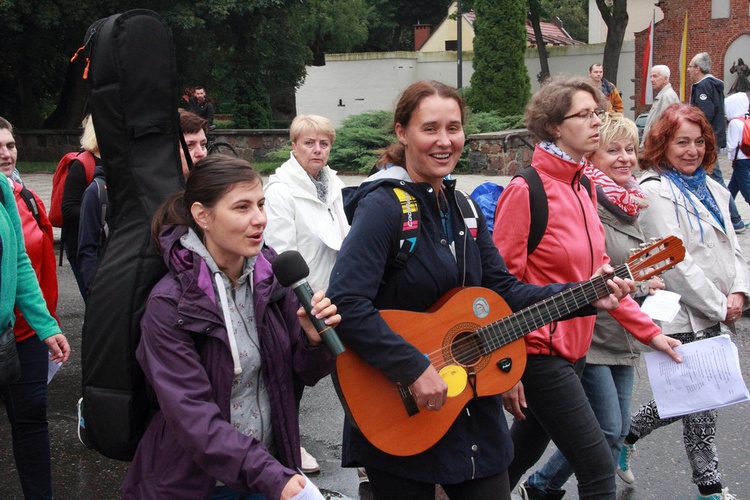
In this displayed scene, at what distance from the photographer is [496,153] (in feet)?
60.5

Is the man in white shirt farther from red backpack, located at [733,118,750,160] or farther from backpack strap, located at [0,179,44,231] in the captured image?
backpack strap, located at [0,179,44,231]

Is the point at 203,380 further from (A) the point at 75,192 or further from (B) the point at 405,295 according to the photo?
(A) the point at 75,192

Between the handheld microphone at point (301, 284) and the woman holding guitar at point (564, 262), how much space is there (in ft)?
3.84

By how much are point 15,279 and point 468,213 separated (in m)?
1.99

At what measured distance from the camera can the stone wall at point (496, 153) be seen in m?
18.4

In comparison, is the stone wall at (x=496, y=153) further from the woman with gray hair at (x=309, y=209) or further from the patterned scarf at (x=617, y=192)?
the patterned scarf at (x=617, y=192)

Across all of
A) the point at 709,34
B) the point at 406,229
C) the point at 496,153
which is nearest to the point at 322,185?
the point at 406,229

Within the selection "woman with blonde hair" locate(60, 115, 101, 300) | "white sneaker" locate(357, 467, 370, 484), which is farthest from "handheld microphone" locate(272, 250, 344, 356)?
"woman with blonde hair" locate(60, 115, 101, 300)

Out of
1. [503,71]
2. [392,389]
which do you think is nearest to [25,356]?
[392,389]

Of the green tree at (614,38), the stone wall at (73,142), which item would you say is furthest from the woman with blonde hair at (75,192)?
the green tree at (614,38)

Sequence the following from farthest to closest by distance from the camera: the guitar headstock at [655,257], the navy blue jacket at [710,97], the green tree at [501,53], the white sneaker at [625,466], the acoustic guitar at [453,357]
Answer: the green tree at [501,53] → the navy blue jacket at [710,97] → the white sneaker at [625,466] → the guitar headstock at [655,257] → the acoustic guitar at [453,357]

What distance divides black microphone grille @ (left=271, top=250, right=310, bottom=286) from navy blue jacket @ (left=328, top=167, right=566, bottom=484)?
0.85 ft

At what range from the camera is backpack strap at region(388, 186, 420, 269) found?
276 centimetres

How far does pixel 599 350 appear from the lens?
391 centimetres
